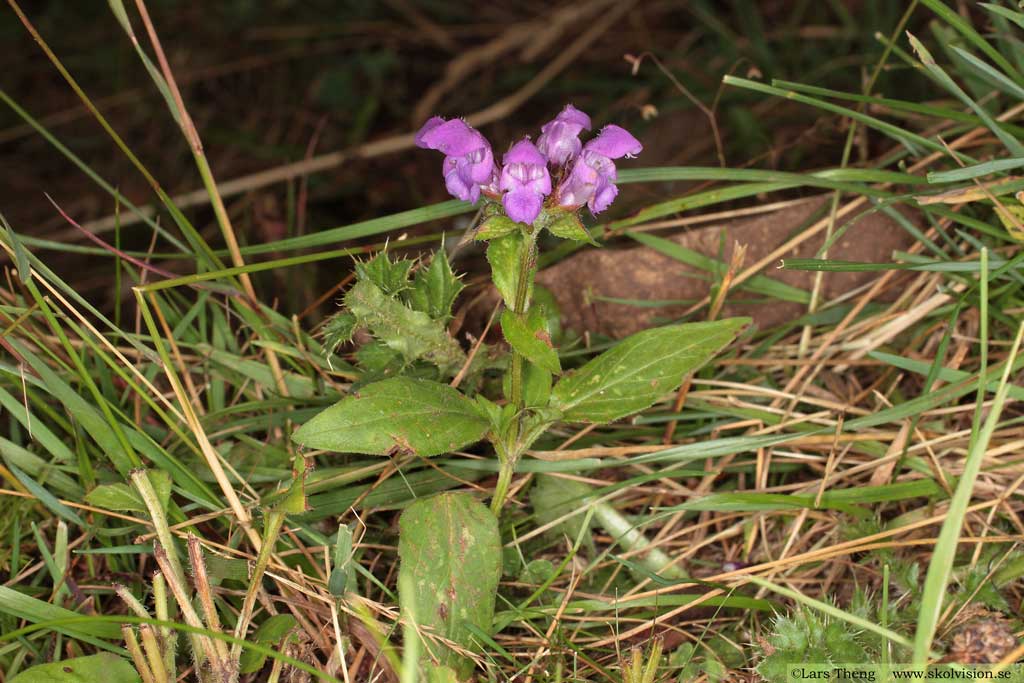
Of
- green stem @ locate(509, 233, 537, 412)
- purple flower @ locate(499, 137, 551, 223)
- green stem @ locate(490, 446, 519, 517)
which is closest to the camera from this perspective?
purple flower @ locate(499, 137, 551, 223)

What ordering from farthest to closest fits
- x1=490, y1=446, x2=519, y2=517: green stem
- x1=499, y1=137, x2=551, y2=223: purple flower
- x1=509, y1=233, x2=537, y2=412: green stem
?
x1=490, y1=446, x2=519, y2=517: green stem, x1=509, y1=233, x2=537, y2=412: green stem, x1=499, y1=137, x2=551, y2=223: purple flower

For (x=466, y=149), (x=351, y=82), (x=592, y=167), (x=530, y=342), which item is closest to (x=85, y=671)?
(x=530, y=342)

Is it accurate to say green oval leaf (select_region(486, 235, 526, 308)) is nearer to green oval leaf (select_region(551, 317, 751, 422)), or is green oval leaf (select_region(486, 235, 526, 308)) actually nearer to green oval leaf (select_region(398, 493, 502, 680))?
green oval leaf (select_region(551, 317, 751, 422))

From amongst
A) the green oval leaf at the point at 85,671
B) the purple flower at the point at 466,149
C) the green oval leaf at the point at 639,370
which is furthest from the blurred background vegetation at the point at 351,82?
the green oval leaf at the point at 85,671

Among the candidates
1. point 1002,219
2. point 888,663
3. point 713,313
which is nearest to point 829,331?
point 713,313

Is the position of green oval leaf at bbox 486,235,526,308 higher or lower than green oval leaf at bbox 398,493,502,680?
higher

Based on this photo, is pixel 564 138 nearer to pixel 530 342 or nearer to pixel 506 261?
pixel 506 261

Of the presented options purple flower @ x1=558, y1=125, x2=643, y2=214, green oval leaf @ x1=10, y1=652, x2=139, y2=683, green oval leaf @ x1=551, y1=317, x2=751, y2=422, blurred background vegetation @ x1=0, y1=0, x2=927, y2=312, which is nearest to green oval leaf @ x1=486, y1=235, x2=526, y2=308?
purple flower @ x1=558, y1=125, x2=643, y2=214

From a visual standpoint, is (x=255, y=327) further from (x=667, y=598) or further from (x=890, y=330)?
(x=890, y=330)
